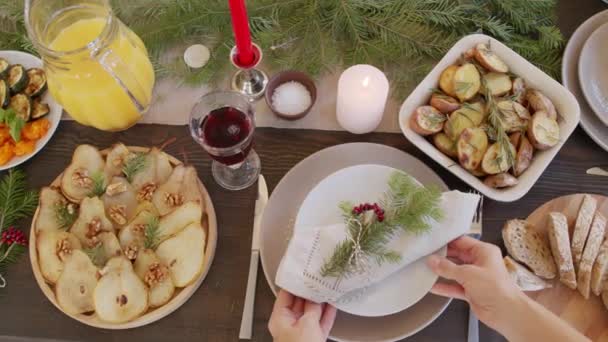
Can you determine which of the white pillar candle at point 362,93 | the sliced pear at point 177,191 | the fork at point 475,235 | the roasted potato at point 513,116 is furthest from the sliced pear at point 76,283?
the roasted potato at point 513,116

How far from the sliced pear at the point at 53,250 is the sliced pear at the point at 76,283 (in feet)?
0.09

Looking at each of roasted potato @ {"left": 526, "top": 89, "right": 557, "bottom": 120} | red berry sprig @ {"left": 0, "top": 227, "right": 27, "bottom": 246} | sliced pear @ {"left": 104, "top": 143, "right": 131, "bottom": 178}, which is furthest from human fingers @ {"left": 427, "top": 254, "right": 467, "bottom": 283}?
red berry sprig @ {"left": 0, "top": 227, "right": 27, "bottom": 246}

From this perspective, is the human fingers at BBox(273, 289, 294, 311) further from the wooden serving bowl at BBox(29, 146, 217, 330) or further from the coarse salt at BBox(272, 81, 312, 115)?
the coarse salt at BBox(272, 81, 312, 115)

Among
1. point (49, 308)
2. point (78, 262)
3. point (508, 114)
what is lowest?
point (49, 308)

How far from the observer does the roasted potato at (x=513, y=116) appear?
0.82 metres

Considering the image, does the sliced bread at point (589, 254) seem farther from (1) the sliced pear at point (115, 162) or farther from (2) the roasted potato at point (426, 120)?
(1) the sliced pear at point (115, 162)

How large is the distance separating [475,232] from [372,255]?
19 centimetres

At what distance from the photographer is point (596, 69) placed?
0.94 meters

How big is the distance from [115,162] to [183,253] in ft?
0.69

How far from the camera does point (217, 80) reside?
3.23ft

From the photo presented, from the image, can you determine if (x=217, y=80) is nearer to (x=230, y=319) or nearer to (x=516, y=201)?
(x=230, y=319)

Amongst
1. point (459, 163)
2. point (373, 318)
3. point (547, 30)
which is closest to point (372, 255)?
point (373, 318)

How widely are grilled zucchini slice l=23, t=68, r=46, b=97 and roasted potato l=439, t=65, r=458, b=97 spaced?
28.3 inches

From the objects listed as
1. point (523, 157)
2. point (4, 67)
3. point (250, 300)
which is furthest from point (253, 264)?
point (4, 67)
